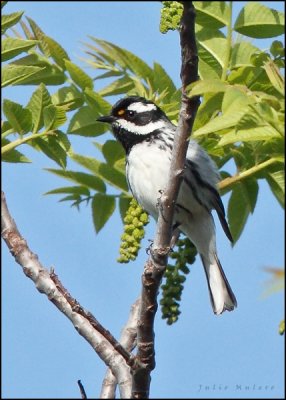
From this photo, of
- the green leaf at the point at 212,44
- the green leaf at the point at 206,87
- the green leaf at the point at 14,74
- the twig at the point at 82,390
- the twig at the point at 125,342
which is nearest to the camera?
the green leaf at the point at 206,87

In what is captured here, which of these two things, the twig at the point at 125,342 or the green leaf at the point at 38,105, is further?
the green leaf at the point at 38,105

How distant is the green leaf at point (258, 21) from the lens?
3088 mm

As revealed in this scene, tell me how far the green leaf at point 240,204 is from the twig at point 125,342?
53cm

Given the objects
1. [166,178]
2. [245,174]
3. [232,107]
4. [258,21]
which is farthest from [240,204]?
[232,107]

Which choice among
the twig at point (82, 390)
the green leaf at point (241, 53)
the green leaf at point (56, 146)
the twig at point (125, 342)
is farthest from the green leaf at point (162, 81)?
the twig at point (82, 390)

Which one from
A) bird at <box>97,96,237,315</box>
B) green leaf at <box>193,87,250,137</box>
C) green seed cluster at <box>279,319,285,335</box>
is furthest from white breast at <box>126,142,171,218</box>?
green seed cluster at <box>279,319,285,335</box>

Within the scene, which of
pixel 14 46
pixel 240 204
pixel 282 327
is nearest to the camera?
pixel 282 327

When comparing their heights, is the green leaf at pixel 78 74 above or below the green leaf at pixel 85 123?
above

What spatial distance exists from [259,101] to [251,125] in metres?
0.08

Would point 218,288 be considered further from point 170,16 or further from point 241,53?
point 170,16

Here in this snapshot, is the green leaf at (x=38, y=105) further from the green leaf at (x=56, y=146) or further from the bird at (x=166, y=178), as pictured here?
the bird at (x=166, y=178)

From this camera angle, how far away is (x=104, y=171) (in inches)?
143

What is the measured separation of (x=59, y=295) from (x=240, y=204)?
3.29ft

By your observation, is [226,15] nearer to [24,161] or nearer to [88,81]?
[88,81]
